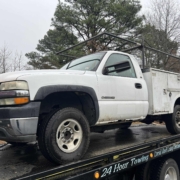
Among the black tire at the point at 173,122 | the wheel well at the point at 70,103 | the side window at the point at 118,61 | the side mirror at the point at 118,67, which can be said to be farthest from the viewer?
the black tire at the point at 173,122

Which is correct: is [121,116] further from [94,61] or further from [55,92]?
[55,92]

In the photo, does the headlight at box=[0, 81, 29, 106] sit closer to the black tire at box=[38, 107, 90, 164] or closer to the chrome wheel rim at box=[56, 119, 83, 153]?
the black tire at box=[38, 107, 90, 164]

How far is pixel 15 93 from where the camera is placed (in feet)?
9.06

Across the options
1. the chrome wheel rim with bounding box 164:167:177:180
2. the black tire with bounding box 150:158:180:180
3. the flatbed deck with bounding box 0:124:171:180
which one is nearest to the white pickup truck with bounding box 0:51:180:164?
the flatbed deck with bounding box 0:124:171:180

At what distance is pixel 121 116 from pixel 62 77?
1.36 metres

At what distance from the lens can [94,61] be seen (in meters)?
4.11

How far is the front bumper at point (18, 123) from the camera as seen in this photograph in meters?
2.70

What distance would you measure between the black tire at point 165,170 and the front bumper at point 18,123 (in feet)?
7.01

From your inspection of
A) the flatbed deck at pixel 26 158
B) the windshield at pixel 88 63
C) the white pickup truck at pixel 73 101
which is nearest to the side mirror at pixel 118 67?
the white pickup truck at pixel 73 101

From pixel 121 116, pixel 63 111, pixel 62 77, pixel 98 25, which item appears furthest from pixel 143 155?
pixel 98 25

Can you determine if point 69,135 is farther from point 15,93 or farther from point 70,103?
point 15,93

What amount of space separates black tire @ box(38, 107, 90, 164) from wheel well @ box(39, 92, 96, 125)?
0.34m

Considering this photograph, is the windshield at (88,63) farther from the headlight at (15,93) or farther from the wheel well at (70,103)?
the headlight at (15,93)

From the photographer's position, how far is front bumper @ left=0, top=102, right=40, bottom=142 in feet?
8.86
